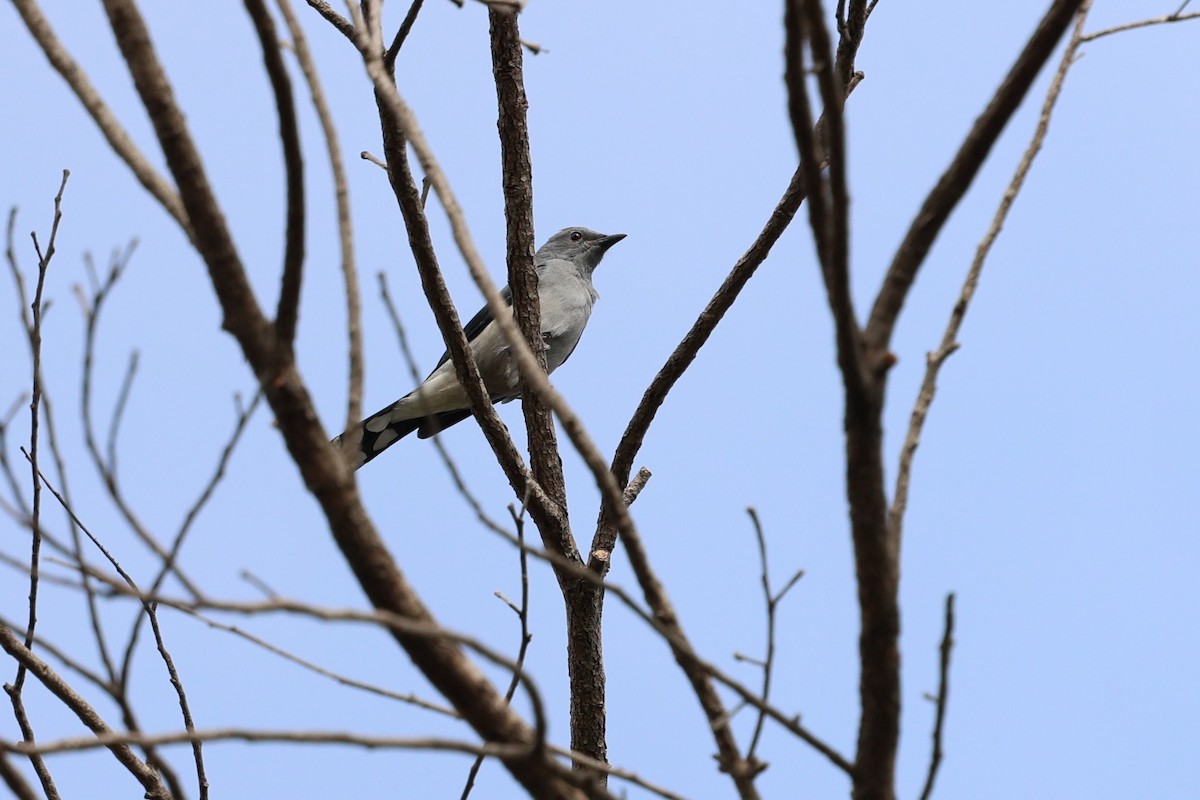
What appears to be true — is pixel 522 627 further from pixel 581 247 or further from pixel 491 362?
pixel 581 247

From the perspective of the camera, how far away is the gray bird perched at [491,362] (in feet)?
24.9

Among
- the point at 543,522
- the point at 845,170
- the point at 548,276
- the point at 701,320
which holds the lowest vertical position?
the point at 845,170

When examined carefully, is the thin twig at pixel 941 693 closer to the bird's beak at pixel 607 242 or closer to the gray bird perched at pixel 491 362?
the gray bird perched at pixel 491 362

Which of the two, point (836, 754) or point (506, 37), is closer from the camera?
point (836, 754)

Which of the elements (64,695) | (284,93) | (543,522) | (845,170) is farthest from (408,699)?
(543,522)

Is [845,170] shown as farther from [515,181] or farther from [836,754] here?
[515,181]

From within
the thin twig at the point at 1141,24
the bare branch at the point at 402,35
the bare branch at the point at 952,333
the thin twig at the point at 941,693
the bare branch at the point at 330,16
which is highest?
the bare branch at the point at 330,16

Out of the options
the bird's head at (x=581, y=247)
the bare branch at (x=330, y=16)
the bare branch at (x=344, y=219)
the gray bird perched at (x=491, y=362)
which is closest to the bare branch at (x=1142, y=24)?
the bare branch at (x=344, y=219)

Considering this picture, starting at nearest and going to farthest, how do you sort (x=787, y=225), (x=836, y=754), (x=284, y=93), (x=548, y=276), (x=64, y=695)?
1. (x=284, y=93)
2. (x=836, y=754)
3. (x=64, y=695)
4. (x=787, y=225)
5. (x=548, y=276)

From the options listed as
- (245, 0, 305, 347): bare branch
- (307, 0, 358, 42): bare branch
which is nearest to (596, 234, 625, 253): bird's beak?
(307, 0, 358, 42): bare branch

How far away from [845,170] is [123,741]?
1.02 m

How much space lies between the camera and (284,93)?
139 centimetres

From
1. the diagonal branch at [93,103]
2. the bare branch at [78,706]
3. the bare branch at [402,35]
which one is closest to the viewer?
the diagonal branch at [93,103]

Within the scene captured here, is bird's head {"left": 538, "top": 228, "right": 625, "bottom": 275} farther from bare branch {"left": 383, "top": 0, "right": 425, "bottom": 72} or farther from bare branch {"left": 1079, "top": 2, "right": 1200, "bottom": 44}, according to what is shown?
bare branch {"left": 1079, "top": 2, "right": 1200, "bottom": 44}
